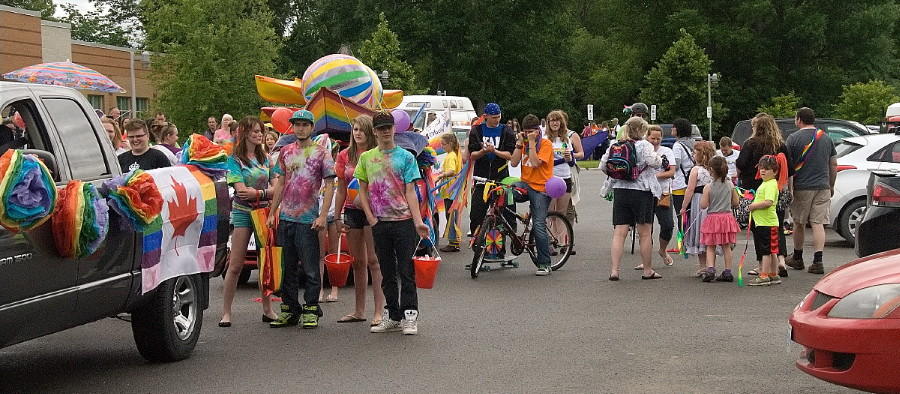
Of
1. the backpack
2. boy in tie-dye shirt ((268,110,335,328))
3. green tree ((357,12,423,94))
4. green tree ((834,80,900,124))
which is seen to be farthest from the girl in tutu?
green tree ((357,12,423,94))

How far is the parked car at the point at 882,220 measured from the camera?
1040 centimetres

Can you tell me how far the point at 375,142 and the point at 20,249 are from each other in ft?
13.4

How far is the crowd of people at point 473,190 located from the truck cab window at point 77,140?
210 cm

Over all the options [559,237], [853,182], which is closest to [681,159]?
[559,237]

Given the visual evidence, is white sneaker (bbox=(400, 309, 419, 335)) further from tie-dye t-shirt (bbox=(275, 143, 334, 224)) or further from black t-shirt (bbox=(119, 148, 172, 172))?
black t-shirt (bbox=(119, 148, 172, 172))

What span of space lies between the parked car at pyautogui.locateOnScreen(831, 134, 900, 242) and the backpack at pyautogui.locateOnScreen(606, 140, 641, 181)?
498cm

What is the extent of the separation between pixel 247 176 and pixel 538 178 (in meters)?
4.48

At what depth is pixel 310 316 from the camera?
990 cm

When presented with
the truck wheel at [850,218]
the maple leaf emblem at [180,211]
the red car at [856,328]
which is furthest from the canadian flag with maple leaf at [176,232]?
the truck wheel at [850,218]

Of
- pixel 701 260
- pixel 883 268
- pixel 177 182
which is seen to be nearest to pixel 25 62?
pixel 701 260

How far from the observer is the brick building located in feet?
119

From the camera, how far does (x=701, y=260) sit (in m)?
13.4

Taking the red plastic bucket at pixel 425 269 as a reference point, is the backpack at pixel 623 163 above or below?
above

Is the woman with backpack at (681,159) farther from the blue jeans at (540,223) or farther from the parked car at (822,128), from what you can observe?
the parked car at (822,128)
